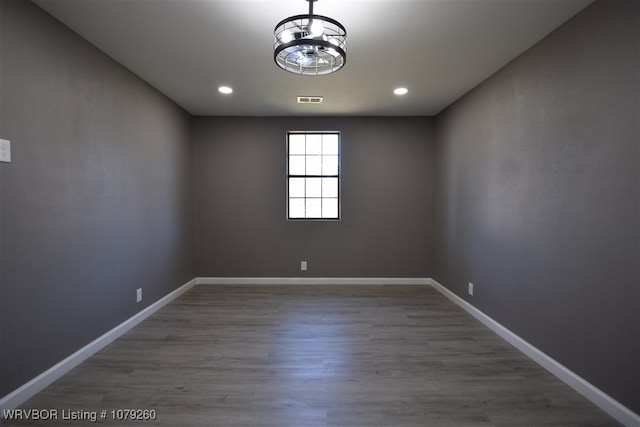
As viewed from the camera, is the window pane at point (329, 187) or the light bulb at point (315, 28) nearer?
the light bulb at point (315, 28)

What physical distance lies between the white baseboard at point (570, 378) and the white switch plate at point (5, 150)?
12.2 ft

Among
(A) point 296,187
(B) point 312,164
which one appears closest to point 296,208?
(A) point 296,187

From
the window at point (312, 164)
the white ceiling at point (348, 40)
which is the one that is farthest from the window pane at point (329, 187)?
the white ceiling at point (348, 40)

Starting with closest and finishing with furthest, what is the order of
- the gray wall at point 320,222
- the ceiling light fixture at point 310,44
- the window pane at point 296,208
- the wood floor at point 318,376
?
1. the ceiling light fixture at point 310,44
2. the wood floor at point 318,376
3. the gray wall at point 320,222
4. the window pane at point 296,208

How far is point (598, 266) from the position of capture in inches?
73.6

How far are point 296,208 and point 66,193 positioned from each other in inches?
112

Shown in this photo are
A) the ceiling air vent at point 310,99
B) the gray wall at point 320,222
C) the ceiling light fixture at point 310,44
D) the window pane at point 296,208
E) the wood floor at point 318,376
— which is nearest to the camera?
the ceiling light fixture at point 310,44

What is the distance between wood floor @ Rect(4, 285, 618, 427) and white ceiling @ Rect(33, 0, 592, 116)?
2461mm

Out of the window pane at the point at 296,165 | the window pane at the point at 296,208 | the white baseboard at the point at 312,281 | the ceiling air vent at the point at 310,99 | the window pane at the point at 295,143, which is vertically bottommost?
the white baseboard at the point at 312,281

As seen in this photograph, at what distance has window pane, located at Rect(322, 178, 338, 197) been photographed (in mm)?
4637

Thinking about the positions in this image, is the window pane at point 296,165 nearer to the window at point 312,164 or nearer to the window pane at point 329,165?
the window at point 312,164

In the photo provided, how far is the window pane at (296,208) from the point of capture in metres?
4.65

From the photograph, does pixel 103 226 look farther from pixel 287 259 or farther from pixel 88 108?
pixel 287 259

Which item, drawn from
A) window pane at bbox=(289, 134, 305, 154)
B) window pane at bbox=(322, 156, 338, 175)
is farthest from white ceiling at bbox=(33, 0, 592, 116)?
window pane at bbox=(322, 156, 338, 175)
